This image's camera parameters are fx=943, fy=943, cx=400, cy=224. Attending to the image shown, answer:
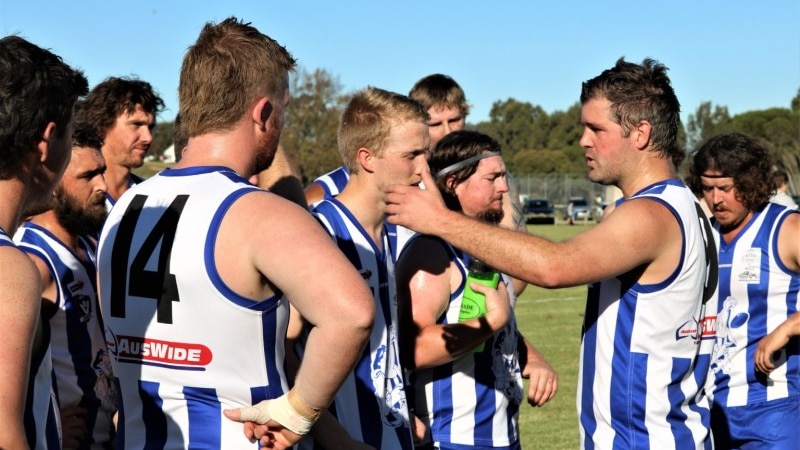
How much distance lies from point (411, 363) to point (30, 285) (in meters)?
2.38

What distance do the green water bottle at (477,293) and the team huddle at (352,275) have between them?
0.08ft

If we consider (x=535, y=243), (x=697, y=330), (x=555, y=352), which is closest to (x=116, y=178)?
(x=535, y=243)

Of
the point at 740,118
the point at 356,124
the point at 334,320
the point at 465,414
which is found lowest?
the point at 465,414

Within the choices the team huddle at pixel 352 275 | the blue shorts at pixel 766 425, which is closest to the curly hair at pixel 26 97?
the team huddle at pixel 352 275

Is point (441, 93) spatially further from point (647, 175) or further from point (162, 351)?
point (162, 351)

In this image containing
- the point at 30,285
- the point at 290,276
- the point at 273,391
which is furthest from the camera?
the point at 273,391

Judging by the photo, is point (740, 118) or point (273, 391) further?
point (740, 118)

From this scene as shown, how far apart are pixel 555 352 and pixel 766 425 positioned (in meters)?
7.48

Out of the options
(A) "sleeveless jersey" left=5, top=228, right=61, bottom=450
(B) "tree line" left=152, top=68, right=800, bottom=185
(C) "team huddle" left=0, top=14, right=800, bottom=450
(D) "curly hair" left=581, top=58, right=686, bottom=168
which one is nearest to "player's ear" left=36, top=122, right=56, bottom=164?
(C) "team huddle" left=0, top=14, right=800, bottom=450

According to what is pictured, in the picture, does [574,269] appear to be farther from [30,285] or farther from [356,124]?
[30,285]

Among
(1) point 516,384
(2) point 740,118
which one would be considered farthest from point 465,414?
(2) point 740,118

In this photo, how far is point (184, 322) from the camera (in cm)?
295

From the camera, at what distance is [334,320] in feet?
9.17

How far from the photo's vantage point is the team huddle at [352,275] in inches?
110
